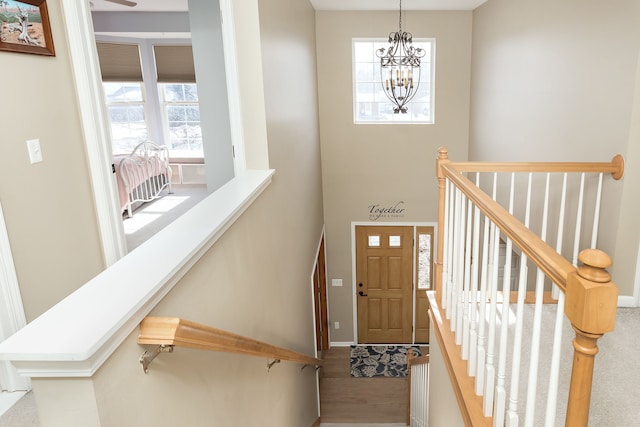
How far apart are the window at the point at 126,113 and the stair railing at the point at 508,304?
7188 millimetres

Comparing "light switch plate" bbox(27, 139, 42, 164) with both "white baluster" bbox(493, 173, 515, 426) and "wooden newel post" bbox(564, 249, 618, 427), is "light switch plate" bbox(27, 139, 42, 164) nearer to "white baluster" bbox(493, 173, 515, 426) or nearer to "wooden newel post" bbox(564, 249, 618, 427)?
"white baluster" bbox(493, 173, 515, 426)

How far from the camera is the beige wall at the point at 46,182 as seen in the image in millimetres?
2016

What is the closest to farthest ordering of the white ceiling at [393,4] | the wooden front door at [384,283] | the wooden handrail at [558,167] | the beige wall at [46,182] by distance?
the beige wall at [46,182] → the wooden handrail at [558,167] → the white ceiling at [393,4] → the wooden front door at [384,283]

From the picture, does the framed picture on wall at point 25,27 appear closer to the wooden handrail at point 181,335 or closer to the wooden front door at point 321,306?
the wooden handrail at point 181,335

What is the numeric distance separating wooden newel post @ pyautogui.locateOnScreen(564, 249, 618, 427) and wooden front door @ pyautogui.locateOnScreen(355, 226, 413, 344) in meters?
6.38

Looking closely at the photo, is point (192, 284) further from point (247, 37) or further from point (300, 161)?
point (300, 161)

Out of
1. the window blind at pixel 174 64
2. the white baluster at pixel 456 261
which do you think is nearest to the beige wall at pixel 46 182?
the white baluster at pixel 456 261

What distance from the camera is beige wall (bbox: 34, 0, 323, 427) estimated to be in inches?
44.3

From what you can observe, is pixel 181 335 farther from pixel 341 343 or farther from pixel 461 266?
pixel 341 343

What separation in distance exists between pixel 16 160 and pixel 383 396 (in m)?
5.65

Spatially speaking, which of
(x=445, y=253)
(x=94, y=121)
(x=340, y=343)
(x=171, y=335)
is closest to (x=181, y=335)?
(x=171, y=335)

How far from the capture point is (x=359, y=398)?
6328mm

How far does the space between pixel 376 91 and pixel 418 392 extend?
4445mm

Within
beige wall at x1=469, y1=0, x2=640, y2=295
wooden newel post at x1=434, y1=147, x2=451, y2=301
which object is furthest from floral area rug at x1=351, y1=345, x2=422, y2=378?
wooden newel post at x1=434, y1=147, x2=451, y2=301
